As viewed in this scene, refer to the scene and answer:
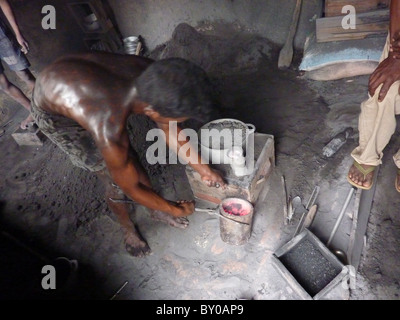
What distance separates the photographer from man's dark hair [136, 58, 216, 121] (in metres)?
1.86

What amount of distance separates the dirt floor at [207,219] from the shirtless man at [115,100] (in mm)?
724

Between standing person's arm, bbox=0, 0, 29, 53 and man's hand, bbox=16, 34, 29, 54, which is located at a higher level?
standing person's arm, bbox=0, 0, 29, 53

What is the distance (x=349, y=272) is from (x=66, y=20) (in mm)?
6404

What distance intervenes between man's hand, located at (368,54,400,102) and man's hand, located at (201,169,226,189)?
160 centimetres

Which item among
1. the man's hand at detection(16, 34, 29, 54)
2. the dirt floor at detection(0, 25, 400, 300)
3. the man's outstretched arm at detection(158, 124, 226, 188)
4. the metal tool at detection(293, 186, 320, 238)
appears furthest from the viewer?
the man's hand at detection(16, 34, 29, 54)

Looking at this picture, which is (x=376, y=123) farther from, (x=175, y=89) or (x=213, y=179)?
(x=175, y=89)

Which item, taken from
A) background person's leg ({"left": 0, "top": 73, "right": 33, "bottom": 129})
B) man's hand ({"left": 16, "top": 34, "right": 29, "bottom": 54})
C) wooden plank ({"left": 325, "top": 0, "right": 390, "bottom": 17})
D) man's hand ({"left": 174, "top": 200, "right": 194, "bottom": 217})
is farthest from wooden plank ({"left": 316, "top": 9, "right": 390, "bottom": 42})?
background person's leg ({"left": 0, "top": 73, "right": 33, "bottom": 129})

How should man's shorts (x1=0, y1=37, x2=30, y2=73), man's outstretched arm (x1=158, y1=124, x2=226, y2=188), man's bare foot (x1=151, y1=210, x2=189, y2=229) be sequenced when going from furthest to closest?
man's shorts (x1=0, y1=37, x2=30, y2=73) → man's bare foot (x1=151, y1=210, x2=189, y2=229) → man's outstretched arm (x1=158, y1=124, x2=226, y2=188)

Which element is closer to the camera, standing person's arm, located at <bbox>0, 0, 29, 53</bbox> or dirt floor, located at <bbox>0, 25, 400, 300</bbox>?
dirt floor, located at <bbox>0, 25, 400, 300</bbox>

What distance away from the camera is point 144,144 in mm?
4117

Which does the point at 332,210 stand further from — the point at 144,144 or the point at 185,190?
the point at 144,144

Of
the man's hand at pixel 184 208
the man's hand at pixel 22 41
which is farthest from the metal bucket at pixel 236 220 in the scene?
the man's hand at pixel 22 41

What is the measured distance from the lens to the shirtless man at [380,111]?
2514 millimetres

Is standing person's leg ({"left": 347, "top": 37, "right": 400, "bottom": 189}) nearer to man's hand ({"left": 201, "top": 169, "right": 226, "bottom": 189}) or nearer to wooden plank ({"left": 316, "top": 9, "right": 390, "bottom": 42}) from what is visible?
man's hand ({"left": 201, "top": 169, "right": 226, "bottom": 189})
